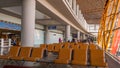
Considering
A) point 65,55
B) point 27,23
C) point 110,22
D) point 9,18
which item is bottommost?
point 65,55

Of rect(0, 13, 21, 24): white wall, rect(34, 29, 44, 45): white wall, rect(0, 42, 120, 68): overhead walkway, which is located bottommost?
rect(0, 42, 120, 68): overhead walkway

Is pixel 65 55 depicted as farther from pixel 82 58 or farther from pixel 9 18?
pixel 9 18

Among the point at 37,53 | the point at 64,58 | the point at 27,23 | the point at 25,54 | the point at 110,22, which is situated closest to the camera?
the point at 64,58

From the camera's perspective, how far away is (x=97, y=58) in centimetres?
698

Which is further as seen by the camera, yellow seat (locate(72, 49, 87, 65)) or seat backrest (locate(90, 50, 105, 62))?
yellow seat (locate(72, 49, 87, 65))

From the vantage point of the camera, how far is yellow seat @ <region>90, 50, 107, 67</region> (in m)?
6.72

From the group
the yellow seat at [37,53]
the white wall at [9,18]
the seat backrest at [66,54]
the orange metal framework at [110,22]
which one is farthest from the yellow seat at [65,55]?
the white wall at [9,18]

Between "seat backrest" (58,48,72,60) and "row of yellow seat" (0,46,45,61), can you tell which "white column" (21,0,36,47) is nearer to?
"row of yellow seat" (0,46,45,61)

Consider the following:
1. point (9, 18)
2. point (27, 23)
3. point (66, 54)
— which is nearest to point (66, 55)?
point (66, 54)

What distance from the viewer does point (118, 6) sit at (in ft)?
34.2

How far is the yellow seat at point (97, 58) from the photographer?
6.72 metres

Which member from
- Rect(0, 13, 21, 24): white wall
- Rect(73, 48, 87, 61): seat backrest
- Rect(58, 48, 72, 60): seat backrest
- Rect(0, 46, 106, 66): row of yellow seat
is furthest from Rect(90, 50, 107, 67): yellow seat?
Rect(0, 13, 21, 24): white wall

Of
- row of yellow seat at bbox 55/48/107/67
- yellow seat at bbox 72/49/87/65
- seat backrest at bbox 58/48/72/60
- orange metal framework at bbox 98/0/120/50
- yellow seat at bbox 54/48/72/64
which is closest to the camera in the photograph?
row of yellow seat at bbox 55/48/107/67

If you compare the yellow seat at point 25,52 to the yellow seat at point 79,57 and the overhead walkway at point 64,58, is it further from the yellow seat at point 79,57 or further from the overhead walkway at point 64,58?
the yellow seat at point 79,57
